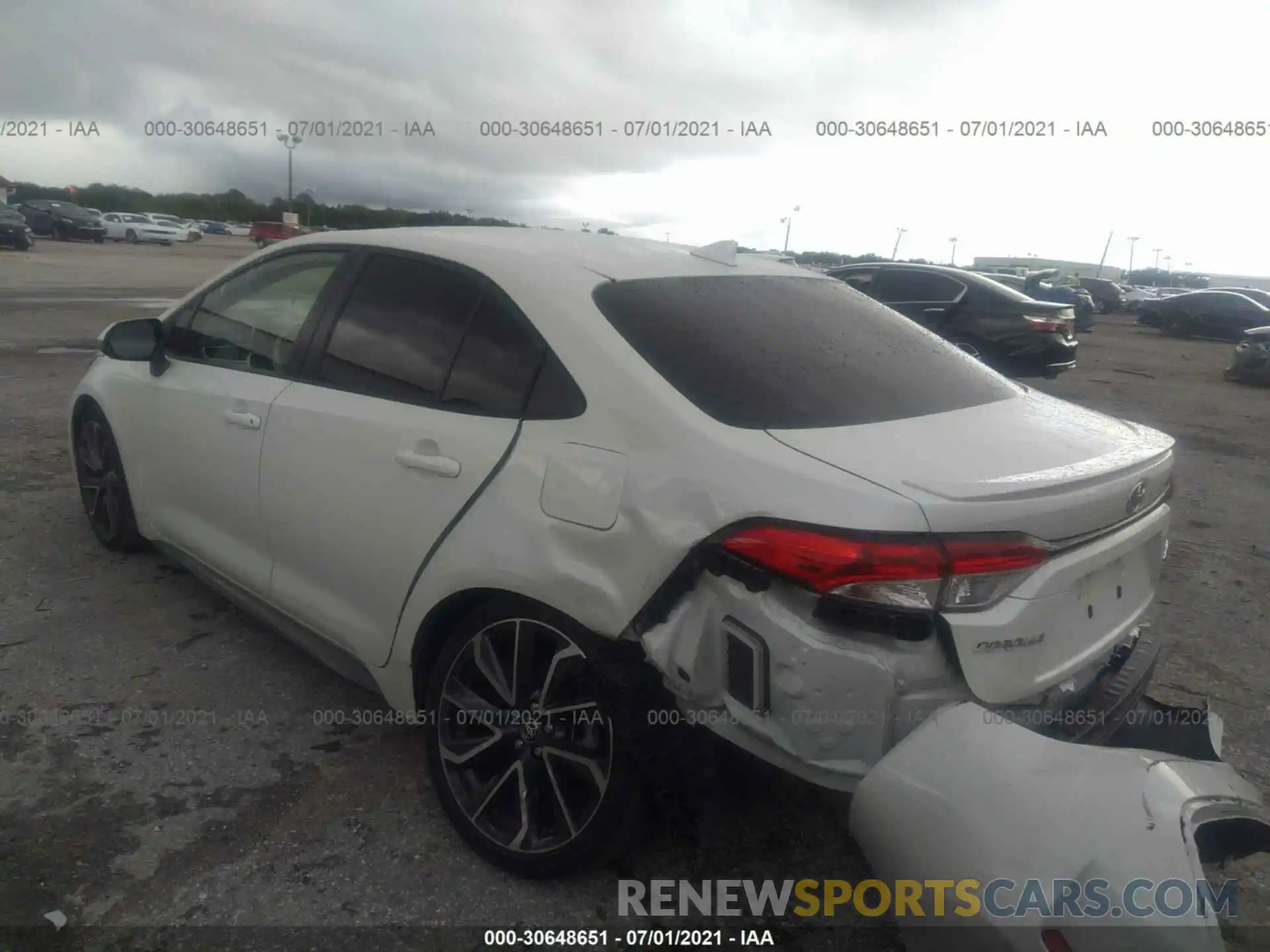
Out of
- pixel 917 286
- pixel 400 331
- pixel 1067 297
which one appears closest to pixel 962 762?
pixel 400 331

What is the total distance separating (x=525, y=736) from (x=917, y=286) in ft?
33.1

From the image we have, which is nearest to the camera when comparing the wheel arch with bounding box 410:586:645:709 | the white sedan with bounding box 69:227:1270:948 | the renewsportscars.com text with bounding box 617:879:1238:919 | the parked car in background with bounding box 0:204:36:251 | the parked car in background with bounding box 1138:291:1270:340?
the renewsportscars.com text with bounding box 617:879:1238:919

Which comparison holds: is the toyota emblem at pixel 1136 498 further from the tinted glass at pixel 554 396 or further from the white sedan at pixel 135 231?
the white sedan at pixel 135 231

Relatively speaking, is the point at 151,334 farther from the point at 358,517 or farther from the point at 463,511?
the point at 463,511

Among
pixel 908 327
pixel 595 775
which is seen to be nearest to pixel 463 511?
pixel 595 775

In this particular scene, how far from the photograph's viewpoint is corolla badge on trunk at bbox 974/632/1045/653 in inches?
74.2

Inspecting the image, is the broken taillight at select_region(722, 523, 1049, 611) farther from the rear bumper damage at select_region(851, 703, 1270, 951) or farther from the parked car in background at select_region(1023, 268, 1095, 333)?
the parked car in background at select_region(1023, 268, 1095, 333)

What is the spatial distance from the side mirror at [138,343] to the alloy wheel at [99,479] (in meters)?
0.60

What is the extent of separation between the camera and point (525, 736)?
7.79 ft

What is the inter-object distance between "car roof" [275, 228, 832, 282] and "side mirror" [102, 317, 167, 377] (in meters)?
0.77

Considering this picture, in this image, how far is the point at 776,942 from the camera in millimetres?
2312

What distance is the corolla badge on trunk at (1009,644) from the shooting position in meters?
1.88

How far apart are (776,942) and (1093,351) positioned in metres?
19.2

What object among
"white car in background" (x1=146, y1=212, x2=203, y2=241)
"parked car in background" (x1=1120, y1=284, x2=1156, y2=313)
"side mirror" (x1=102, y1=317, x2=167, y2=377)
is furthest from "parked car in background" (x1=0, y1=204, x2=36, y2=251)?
"parked car in background" (x1=1120, y1=284, x2=1156, y2=313)
